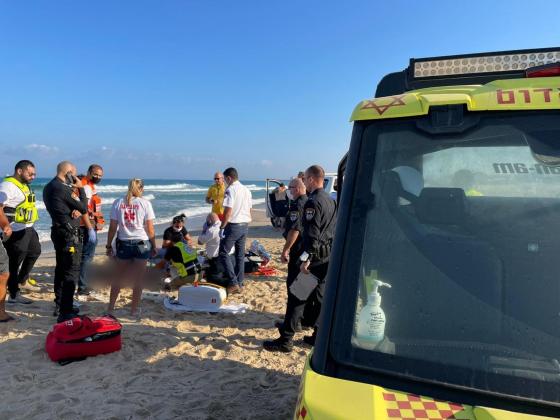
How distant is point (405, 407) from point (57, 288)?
18.2 feet

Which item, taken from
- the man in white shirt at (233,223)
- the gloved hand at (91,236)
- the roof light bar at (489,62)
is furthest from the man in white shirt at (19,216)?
the roof light bar at (489,62)

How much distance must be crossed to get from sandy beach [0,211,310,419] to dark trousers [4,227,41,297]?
402 millimetres

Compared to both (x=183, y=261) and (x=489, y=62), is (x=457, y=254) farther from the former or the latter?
(x=183, y=261)

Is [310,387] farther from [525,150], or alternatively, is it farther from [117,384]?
[117,384]

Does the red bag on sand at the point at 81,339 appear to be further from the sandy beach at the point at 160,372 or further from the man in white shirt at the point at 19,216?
the man in white shirt at the point at 19,216

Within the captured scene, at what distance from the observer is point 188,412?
327 centimetres

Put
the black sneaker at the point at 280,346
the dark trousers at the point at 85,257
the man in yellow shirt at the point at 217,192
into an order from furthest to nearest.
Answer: the man in yellow shirt at the point at 217,192
the dark trousers at the point at 85,257
the black sneaker at the point at 280,346

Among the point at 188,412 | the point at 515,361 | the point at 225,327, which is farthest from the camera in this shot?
the point at 225,327

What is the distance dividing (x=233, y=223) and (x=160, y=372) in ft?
9.81

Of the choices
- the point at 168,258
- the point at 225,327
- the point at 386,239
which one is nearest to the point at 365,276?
the point at 386,239

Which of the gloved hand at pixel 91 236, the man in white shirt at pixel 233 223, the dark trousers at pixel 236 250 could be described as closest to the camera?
the gloved hand at pixel 91 236

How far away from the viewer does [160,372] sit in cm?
394

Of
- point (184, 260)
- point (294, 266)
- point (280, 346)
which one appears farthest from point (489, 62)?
point (184, 260)

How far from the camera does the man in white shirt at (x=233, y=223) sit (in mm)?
6453
